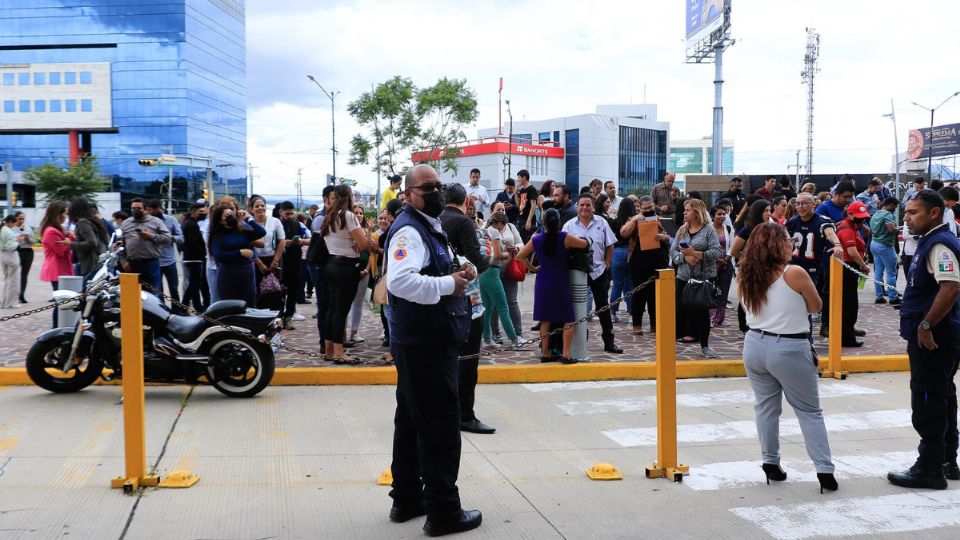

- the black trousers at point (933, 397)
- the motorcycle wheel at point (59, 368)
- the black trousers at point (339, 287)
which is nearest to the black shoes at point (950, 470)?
the black trousers at point (933, 397)

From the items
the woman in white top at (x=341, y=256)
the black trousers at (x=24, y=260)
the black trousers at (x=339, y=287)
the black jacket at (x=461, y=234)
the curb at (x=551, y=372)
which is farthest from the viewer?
the black trousers at (x=24, y=260)

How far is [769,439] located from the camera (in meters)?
5.27

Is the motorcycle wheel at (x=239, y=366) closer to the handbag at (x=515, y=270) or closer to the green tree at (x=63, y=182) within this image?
the handbag at (x=515, y=270)

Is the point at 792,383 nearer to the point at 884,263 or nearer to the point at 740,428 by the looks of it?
the point at 740,428

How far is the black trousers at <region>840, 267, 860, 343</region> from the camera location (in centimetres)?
1016

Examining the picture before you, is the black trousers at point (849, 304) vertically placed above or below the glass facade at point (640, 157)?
below

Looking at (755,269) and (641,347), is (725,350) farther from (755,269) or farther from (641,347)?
(755,269)

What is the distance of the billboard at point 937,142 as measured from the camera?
94.8 meters

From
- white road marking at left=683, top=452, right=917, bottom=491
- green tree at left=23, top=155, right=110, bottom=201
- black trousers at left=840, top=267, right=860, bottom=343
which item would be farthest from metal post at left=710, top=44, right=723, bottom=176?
white road marking at left=683, top=452, right=917, bottom=491

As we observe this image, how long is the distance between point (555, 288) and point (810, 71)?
94.8 metres

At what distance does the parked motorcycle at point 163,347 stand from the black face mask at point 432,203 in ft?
11.7

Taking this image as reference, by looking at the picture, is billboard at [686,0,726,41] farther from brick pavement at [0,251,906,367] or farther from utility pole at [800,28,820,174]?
brick pavement at [0,251,906,367]

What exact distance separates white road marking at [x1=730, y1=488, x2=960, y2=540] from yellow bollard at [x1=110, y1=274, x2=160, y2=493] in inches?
145

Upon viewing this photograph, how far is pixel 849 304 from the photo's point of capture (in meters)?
10.3
